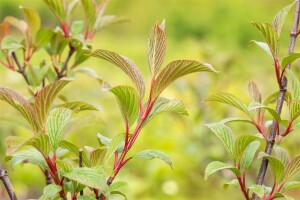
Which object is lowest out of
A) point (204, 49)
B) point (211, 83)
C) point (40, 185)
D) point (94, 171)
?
point (40, 185)

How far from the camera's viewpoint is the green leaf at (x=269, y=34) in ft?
2.34

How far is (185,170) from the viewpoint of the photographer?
198cm

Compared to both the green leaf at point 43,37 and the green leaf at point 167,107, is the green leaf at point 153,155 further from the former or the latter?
the green leaf at point 43,37

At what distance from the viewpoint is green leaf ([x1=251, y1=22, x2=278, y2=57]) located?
0.71m

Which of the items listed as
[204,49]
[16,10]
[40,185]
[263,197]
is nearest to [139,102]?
[263,197]

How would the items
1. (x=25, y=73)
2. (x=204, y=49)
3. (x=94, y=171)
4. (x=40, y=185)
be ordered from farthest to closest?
(x=40, y=185)
(x=204, y=49)
(x=25, y=73)
(x=94, y=171)

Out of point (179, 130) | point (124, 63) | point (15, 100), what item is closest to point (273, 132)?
point (124, 63)

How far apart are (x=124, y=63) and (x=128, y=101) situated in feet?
0.16

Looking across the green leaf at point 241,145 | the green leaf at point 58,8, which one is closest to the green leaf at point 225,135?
the green leaf at point 241,145

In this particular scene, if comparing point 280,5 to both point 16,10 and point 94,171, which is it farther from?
point 94,171

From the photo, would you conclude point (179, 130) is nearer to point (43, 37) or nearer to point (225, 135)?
point (43, 37)

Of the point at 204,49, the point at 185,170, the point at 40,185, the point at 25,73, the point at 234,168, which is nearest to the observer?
the point at 234,168

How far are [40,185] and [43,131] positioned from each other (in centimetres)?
188

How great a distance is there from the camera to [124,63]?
640mm
